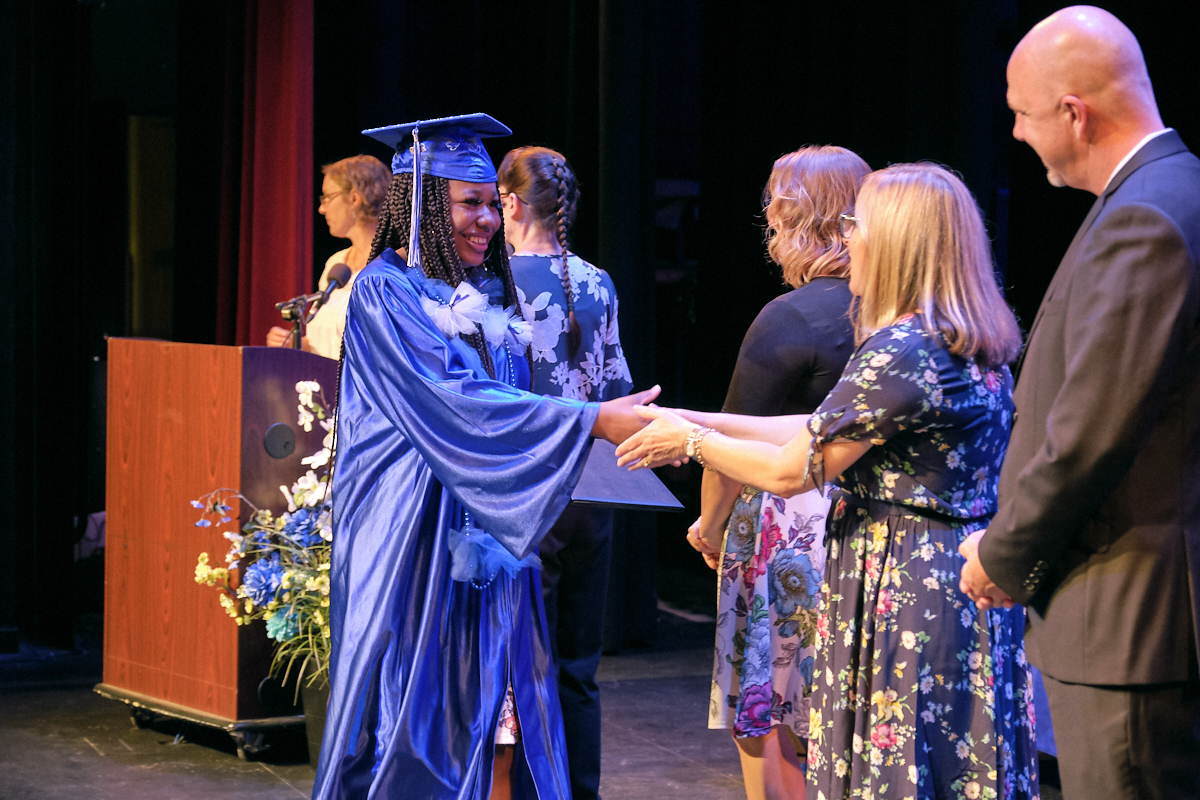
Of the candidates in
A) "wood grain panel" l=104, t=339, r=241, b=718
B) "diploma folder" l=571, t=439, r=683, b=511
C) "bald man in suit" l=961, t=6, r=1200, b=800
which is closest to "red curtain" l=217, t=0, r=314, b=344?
"wood grain panel" l=104, t=339, r=241, b=718

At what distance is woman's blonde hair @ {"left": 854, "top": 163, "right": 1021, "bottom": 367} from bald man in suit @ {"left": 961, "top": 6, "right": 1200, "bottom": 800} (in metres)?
0.24

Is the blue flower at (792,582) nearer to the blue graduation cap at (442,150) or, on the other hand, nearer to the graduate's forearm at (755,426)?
the graduate's forearm at (755,426)

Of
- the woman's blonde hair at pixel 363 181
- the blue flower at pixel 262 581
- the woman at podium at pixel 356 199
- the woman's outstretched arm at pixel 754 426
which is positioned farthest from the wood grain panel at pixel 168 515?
the woman's outstretched arm at pixel 754 426

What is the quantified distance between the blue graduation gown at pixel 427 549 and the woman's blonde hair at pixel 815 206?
1.85 ft

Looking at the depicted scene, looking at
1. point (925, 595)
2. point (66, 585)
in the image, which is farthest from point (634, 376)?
point (925, 595)

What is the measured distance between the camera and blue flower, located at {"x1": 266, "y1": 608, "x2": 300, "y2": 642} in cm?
→ 321

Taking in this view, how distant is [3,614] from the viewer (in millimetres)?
4793

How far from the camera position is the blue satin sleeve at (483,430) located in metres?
2.16

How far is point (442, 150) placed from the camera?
2432mm

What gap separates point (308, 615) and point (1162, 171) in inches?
94.1

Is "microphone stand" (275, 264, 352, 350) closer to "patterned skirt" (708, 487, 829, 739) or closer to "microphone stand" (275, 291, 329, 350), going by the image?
"microphone stand" (275, 291, 329, 350)

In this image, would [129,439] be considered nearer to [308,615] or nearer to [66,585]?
[308,615]

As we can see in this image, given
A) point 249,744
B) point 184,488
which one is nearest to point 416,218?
point 184,488

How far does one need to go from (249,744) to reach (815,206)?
6.96 ft
